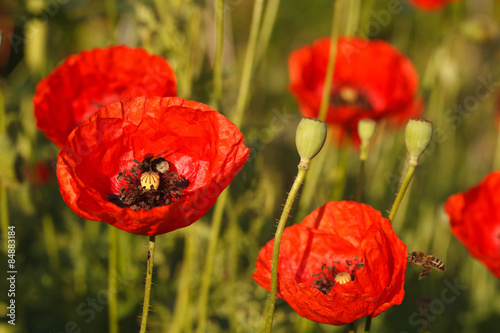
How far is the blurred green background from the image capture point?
4.06 ft

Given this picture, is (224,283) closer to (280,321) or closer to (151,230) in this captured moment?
(280,321)

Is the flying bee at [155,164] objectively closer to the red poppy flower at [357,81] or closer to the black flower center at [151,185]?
the black flower center at [151,185]

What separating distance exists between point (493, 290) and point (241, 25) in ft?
7.53

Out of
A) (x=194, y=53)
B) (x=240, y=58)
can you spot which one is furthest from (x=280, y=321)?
(x=240, y=58)

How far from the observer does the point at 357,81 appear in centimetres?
189

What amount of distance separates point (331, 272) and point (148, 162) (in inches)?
13.5

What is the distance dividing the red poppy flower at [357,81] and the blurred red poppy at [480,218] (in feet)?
1.08

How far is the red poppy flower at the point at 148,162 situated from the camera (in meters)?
0.70

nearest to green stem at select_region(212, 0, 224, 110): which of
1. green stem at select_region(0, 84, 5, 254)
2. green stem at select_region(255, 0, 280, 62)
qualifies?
green stem at select_region(255, 0, 280, 62)

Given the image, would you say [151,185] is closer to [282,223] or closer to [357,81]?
[282,223]

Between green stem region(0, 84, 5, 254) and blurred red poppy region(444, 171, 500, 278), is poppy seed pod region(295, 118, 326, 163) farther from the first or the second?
green stem region(0, 84, 5, 254)

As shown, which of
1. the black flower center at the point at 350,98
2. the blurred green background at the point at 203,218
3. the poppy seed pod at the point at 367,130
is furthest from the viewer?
the black flower center at the point at 350,98

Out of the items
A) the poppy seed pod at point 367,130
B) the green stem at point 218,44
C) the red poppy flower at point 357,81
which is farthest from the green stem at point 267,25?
the poppy seed pod at point 367,130

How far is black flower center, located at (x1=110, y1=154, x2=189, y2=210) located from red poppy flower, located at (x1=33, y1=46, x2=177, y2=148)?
125 mm
